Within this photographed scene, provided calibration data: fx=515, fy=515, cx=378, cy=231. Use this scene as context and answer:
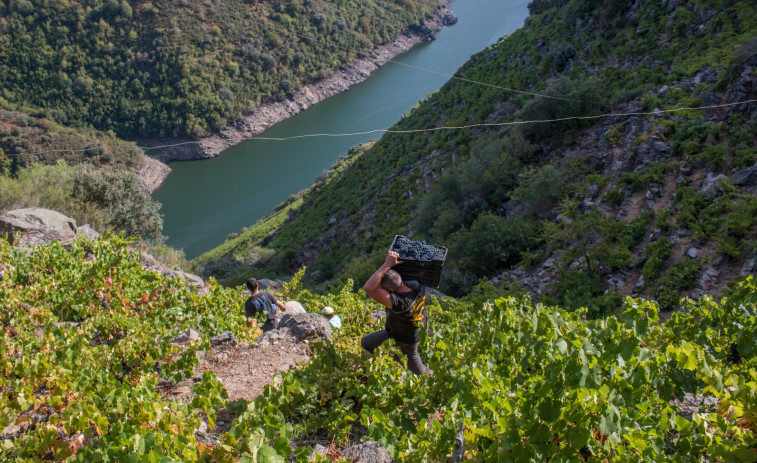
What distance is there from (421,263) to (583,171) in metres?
10.3

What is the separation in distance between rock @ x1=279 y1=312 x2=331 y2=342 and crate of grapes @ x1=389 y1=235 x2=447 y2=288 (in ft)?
6.76

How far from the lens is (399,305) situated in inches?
179

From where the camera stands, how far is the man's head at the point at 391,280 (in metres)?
4.45

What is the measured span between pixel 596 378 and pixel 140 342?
4.82 meters

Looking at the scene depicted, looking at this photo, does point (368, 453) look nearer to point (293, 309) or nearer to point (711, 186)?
point (293, 309)

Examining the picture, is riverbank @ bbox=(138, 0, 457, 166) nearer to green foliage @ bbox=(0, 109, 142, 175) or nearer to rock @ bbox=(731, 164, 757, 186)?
green foliage @ bbox=(0, 109, 142, 175)

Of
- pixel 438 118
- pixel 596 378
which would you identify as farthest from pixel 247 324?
pixel 438 118

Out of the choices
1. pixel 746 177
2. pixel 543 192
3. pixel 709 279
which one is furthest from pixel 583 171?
pixel 709 279

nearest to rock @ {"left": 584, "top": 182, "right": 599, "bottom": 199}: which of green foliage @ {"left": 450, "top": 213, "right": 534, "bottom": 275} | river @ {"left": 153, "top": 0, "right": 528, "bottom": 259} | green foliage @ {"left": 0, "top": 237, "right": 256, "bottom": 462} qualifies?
green foliage @ {"left": 450, "top": 213, "right": 534, "bottom": 275}

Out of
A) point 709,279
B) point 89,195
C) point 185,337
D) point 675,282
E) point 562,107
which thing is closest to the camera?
point 185,337

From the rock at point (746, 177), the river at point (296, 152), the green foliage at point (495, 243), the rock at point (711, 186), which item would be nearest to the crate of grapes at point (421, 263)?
the rock at point (711, 186)

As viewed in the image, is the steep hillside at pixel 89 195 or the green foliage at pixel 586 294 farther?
the steep hillside at pixel 89 195

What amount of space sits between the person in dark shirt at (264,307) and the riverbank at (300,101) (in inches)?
2023

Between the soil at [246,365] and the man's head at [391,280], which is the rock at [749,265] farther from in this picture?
the soil at [246,365]
